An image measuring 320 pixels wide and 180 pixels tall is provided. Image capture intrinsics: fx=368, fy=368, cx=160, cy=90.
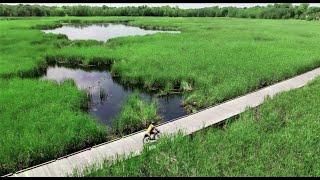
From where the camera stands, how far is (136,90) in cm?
1950

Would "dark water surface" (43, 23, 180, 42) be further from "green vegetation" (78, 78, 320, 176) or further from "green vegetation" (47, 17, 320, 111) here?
"green vegetation" (78, 78, 320, 176)

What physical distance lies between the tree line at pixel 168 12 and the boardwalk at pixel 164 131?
64596 millimetres

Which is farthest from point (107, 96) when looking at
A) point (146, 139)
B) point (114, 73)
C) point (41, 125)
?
point (146, 139)

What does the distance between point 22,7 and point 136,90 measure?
66.0m

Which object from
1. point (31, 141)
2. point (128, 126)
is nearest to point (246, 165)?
point (128, 126)

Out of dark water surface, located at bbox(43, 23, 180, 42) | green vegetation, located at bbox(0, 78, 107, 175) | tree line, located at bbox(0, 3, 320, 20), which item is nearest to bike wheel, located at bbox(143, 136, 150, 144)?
green vegetation, located at bbox(0, 78, 107, 175)

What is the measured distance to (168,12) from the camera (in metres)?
86.8

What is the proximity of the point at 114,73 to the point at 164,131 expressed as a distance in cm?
1168

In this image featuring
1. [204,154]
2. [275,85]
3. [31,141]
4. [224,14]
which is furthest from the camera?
[224,14]

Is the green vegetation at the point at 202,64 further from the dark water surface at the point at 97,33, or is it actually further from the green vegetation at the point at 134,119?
the dark water surface at the point at 97,33

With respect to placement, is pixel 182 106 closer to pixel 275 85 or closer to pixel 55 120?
pixel 275 85

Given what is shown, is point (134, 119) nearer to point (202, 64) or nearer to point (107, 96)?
point (107, 96)

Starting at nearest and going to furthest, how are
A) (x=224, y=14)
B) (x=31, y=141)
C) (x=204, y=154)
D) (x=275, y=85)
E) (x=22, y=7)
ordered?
(x=204, y=154) < (x=31, y=141) < (x=275, y=85) < (x=22, y=7) < (x=224, y=14)

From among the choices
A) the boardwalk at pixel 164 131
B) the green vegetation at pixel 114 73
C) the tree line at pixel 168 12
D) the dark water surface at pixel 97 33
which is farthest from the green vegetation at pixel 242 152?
the tree line at pixel 168 12
